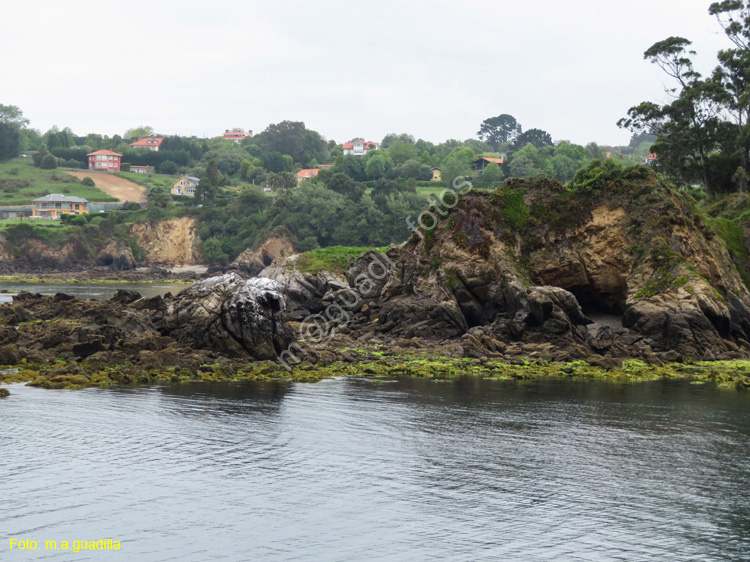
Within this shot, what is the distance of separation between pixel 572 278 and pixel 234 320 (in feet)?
88.1

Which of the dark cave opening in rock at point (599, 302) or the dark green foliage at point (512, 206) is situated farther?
the dark green foliage at point (512, 206)

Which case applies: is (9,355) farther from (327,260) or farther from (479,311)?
(327,260)

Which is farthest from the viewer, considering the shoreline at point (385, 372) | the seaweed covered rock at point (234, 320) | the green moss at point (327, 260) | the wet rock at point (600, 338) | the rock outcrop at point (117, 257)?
the rock outcrop at point (117, 257)

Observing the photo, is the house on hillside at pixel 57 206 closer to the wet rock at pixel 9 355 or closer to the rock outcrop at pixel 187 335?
the rock outcrop at pixel 187 335

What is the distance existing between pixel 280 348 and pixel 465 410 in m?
15.3

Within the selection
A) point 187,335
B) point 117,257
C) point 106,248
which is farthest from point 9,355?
point 106,248

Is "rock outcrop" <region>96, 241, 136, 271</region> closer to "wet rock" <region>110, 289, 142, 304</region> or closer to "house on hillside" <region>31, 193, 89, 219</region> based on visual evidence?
"house on hillside" <region>31, 193, 89, 219</region>

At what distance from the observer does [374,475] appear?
25406 mm

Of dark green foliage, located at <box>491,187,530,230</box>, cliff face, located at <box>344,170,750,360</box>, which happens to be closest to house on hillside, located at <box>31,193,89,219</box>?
dark green foliage, located at <box>491,187,530,230</box>

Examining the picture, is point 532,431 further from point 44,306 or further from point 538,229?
point 44,306

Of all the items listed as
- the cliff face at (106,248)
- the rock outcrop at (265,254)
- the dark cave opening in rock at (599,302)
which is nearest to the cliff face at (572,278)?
the dark cave opening in rock at (599,302)

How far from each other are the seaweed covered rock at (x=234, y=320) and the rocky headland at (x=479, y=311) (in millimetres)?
80

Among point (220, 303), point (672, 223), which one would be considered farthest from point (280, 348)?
point (672, 223)

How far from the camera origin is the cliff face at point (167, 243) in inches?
6658
